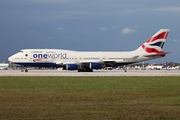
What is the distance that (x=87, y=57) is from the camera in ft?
175

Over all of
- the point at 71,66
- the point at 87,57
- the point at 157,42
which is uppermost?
the point at 157,42

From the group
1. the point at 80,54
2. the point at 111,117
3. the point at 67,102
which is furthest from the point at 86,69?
the point at 111,117

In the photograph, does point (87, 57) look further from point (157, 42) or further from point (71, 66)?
point (157, 42)

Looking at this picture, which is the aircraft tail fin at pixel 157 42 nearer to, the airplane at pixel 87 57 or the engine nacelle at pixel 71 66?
the airplane at pixel 87 57

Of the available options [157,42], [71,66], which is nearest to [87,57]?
[71,66]

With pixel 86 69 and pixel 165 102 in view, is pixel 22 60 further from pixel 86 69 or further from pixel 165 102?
pixel 165 102

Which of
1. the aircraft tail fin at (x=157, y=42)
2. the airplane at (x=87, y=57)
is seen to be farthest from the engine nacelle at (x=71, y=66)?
the aircraft tail fin at (x=157, y=42)

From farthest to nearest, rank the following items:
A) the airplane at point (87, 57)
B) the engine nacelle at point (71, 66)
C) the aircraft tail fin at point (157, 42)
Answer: the aircraft tail fin at point (157, 42), the airplane at point (87, 57), the engine nacelle at point (71, 66)

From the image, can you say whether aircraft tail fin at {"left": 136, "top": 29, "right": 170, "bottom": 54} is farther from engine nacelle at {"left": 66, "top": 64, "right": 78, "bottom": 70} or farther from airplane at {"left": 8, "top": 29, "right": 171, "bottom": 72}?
engine nacelle at {"left": 66, "top": 64, "right": 78, "bottom": 70}

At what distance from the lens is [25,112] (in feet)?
33.0

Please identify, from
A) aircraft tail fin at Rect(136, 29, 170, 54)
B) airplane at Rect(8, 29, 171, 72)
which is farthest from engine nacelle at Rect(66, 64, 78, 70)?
aircraft tail fin at Rect(136, 29, 170, 54)

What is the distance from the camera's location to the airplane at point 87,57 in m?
51.0

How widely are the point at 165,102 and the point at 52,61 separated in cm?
4080

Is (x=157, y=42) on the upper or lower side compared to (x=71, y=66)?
upper
